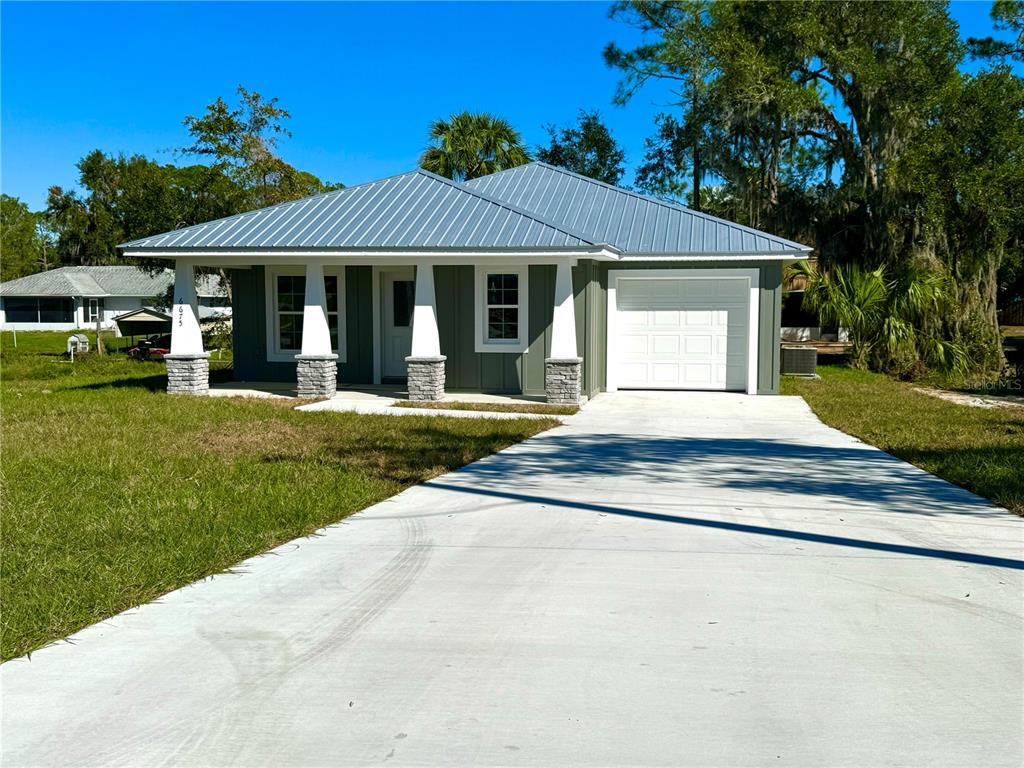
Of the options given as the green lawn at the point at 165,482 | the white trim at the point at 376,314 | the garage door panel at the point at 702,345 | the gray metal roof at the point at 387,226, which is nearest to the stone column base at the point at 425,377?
the gray metal roof at the point at 387,226

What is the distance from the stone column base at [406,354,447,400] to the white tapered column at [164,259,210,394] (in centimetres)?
407

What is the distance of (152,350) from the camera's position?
1146 inches

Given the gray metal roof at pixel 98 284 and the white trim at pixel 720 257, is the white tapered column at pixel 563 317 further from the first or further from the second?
the gray metal roof at pixel 98 284

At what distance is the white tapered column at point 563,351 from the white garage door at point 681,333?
3.07 m

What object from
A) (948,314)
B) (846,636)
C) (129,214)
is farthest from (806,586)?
(129,214)

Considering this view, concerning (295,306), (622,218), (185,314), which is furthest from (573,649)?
(622,218)

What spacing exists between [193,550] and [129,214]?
28.0 metres

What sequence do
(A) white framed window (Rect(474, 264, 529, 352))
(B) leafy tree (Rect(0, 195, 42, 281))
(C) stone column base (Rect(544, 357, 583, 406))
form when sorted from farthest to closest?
(B) leafy tree (Rect(0, 195, 42, 281))
(A) white framed window (Rect(474, 264, 529, 352))
(C) stone column base (Rect(544, 357, 583, 406))

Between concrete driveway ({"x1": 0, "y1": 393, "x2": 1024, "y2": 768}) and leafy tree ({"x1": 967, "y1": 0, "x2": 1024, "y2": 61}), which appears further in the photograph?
leafy tree ({"x1": 967, "y1": 0, "x2": 1024, "y2": 61})

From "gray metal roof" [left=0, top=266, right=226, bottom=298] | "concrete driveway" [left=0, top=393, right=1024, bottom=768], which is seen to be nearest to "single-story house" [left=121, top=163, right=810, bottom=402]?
"concrete driveway" [left=0, top=393, right=1024, bottom=768]

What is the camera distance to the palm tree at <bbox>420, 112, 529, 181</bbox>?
91.2 ft

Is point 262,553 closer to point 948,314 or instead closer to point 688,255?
point 688,255

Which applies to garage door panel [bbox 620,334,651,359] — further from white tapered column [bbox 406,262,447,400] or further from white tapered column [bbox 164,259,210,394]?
white tapered column [bbox 164,259,210,394]

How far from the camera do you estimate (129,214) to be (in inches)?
1214
